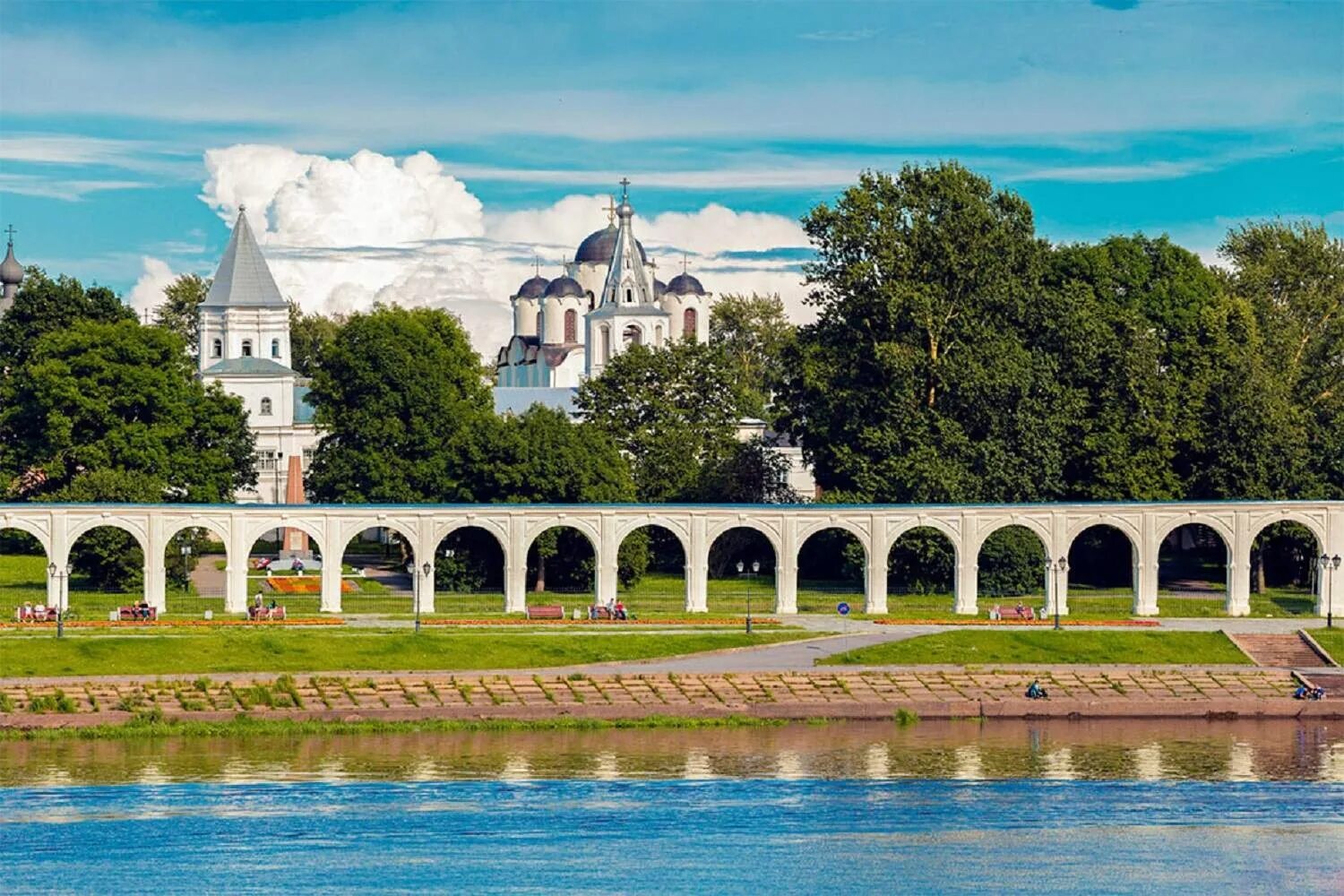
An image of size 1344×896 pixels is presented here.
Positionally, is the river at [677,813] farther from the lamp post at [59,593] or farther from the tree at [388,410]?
the tree at [388,410]

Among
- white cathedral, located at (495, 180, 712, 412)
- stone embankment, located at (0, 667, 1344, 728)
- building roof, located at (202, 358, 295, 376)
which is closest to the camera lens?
stone embankment, located at (0, 667, 1344, 728)

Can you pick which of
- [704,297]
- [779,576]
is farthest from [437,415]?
[704,297]

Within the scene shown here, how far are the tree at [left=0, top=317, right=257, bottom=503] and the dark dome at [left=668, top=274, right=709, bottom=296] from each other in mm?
63143

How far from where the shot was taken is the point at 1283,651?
2776 inches

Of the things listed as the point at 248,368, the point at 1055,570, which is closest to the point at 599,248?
the point at 248,368

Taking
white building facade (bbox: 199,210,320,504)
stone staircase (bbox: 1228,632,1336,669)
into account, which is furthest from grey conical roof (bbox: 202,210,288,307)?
stone staircase (bbox: 1228,632,1336,669)

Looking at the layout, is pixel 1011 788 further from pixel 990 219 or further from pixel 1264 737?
pixel 990 219

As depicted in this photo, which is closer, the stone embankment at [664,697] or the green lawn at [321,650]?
the stone embankment at [664,697]

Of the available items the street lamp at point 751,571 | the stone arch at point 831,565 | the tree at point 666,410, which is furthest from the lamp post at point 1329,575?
the tree at point 666,410

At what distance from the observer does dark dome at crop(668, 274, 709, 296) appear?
155 metres

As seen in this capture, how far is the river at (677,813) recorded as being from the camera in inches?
1810

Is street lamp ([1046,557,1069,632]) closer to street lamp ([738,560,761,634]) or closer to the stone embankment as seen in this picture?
street lamp ([738,560,761,634])

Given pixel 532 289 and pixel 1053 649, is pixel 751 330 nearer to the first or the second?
pixel 532 289

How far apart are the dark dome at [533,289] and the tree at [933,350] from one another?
70110 mm
